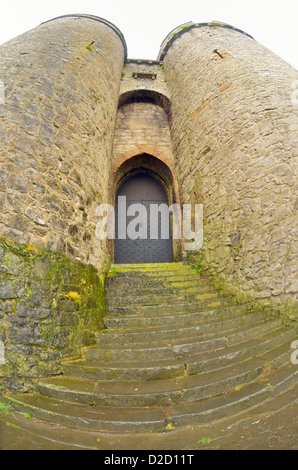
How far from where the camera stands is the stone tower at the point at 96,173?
236 cm

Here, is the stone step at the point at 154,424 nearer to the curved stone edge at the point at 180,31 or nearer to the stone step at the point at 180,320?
the stone step at the point at 180,320

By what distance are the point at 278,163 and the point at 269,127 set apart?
0.81 metres

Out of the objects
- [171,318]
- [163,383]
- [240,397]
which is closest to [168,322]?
[171,318]

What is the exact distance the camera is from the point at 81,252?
10.3 ft

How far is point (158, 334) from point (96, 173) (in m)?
3.01

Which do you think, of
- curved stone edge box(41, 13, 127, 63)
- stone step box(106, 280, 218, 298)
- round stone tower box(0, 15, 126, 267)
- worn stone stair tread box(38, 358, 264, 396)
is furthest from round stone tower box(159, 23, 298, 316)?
curved stone edge box(41, 13, 127, 63)

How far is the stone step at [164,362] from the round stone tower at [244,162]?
3.63 feet

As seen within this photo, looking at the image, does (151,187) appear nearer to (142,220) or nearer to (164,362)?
(142,220)

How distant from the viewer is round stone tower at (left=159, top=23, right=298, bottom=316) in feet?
11.5

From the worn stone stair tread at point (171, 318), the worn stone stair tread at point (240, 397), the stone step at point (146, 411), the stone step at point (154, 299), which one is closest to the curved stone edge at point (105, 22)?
the stone step at point (154, 299)

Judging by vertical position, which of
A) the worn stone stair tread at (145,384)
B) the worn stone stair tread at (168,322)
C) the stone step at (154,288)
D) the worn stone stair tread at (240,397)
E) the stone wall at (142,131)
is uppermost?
the stone wall at (142,131)

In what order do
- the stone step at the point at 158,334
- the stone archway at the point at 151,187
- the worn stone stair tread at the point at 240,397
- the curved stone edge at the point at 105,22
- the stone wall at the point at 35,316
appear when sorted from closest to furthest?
the worn stone stair tread at the point at 240,397 → the stone wall at the point at 35,316 → the stone step at the point at 158,334 → the stone archway at the point at 151,187 → the curved stone edge at the point at 105,22
